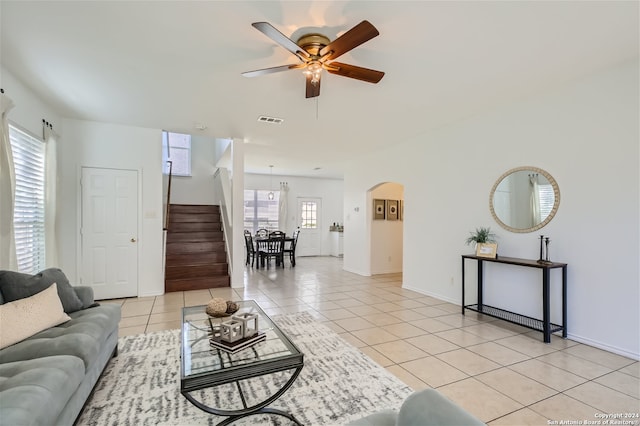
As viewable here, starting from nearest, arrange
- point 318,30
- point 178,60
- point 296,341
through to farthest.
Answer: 1. point 318,30
2. point 178,60
3. point 296,341

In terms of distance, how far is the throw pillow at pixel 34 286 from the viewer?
89.4 inches

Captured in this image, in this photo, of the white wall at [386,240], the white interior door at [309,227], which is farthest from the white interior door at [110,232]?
the white interior door at [309,227]

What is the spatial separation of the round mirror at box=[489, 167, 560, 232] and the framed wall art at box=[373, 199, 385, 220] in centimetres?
313

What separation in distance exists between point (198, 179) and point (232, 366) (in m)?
7.55

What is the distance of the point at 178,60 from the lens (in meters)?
2.83

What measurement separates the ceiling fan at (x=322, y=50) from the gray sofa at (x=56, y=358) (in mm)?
2234

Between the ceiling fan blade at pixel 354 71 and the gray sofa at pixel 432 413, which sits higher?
the ceiling fan blade at pixel 354 71

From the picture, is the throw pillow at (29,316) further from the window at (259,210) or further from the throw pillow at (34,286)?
the window at (259,210)

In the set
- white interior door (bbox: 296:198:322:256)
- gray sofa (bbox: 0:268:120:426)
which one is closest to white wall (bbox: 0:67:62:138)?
gray sofa (bbox: 0:268:120:426)

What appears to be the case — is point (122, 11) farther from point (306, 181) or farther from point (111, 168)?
point (306, 181)

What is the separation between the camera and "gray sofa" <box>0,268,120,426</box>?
53.1 inches

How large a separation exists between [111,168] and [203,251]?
2204mm

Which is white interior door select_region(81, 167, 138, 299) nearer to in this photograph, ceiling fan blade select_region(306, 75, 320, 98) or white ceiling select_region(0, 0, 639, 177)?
white ceiling select_region(0, 0, 639, 177)

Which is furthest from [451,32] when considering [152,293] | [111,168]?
[152,293]
